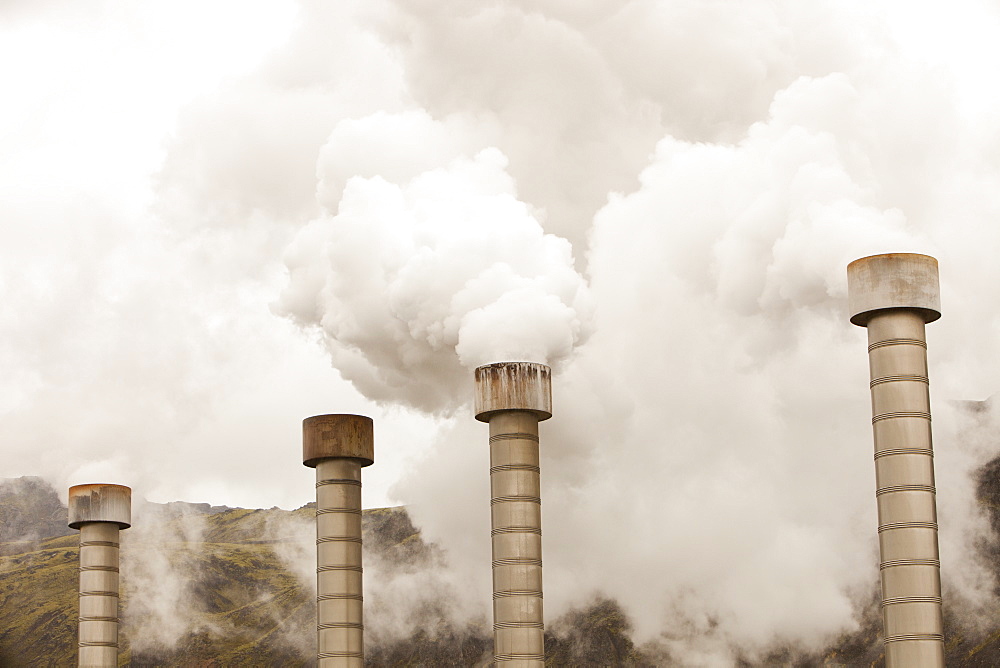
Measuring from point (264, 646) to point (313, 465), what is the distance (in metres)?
67.9

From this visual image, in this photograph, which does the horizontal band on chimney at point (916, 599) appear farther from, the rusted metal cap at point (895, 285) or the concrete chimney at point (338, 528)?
the concrete chimney at point (338, 528)

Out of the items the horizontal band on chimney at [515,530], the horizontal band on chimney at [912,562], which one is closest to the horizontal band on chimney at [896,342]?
the horizontal band on chimney at [912,562]

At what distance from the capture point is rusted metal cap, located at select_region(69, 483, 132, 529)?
4566 centimetres

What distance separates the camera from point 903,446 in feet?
99.4

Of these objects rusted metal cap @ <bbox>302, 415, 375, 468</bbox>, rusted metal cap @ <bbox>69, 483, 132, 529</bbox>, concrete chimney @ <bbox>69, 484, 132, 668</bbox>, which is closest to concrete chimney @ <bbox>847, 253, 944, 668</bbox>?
rusted metal cap @ <bbox>302, 415, 375, 468</bbox>

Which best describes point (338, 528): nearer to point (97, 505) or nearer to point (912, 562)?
point (97, 505)

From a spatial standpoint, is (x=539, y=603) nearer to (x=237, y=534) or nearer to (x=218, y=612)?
(x=218, y=612)

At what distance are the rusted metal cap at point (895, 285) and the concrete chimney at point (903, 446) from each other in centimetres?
2

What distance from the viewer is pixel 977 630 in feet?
243

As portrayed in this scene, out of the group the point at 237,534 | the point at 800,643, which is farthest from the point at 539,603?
the point at 237,534

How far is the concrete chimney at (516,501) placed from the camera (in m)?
36.0

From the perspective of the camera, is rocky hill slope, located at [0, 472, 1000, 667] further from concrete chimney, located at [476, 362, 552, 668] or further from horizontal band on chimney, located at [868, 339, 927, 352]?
horizontal band on chimney, located at [868, 339, 927, 352]

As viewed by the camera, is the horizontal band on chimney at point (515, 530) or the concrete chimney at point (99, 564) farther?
the concrete chimney at point (99, 564)

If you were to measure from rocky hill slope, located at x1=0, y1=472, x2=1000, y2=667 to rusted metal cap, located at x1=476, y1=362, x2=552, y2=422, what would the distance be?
46327mm
